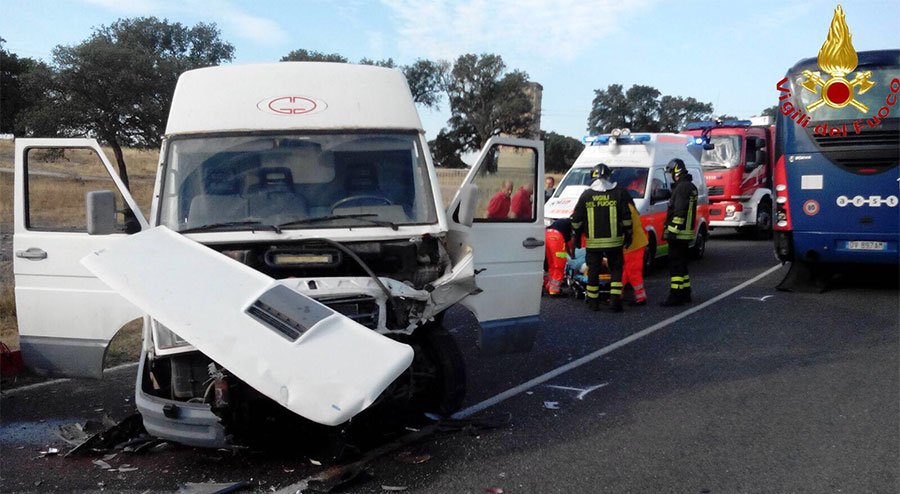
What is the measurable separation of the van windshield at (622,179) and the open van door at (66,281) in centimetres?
973

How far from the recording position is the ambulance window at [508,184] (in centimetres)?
645

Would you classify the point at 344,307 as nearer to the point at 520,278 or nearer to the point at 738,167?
the point at 520,278

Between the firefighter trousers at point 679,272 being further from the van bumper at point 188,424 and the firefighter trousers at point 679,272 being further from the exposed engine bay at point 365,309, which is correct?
the van bumper at point 188,424

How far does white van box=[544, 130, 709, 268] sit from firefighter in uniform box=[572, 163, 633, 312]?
Answer: 2119 millimetres

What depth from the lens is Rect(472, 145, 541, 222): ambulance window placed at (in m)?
6.45

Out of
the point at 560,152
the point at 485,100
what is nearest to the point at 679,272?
the point at 560,152

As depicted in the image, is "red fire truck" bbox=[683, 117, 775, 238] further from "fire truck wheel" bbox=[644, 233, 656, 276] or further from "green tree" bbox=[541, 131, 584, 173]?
"green tree" bbox=[541, 131, 584, 173]

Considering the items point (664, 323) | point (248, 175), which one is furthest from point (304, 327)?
point (664, 323)

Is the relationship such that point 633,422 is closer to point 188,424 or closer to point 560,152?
point 188,424

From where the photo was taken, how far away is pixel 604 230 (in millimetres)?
10656

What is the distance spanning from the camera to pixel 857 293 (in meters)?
11.9

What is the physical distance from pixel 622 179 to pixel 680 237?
3.30 meters

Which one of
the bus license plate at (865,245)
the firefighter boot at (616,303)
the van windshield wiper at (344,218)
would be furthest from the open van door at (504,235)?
the bus license plate at (865,245)

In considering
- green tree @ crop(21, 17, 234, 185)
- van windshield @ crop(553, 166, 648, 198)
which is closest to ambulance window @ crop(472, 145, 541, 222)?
van windshield @ crop(553, 166, 648, 198)
